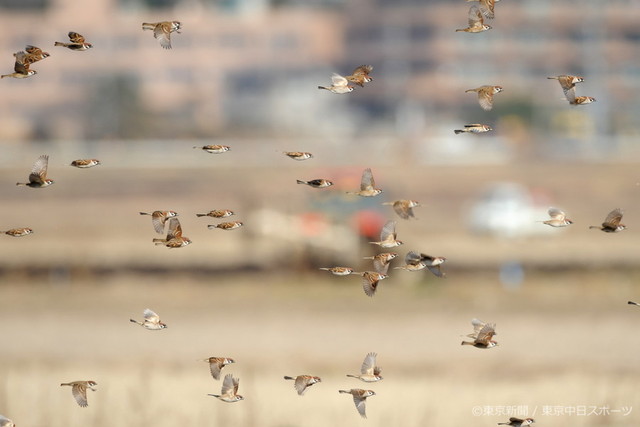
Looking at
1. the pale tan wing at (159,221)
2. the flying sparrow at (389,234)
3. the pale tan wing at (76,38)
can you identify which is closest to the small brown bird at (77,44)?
the pale tan wing at (76,38)

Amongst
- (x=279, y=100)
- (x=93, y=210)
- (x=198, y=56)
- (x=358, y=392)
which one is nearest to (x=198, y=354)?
(x=358, y=392)

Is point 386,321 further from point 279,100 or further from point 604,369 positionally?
point 279,100

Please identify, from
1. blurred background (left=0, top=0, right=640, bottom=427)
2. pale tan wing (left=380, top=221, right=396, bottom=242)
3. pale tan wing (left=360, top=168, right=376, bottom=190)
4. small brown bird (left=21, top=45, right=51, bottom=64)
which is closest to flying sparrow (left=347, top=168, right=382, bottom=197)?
pale tan wing (left=360, top=168, right=376, bottom=190)

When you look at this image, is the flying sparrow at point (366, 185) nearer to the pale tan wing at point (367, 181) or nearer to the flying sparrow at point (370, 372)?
the pale tan wing at point (367, 181)

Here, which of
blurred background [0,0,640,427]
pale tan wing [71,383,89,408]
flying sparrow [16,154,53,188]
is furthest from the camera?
blurred background [0,0,640,427]

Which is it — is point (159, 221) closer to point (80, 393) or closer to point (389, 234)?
point (80, 393)

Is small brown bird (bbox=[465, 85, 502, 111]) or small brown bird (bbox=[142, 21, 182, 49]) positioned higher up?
small brown bird (bbox=[142, 21, 182, 49])

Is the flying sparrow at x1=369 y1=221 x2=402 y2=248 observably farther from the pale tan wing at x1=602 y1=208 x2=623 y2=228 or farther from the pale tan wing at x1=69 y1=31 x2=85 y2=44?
the pale tan wing at x1=69 y1=31 x2=85 y2=44
